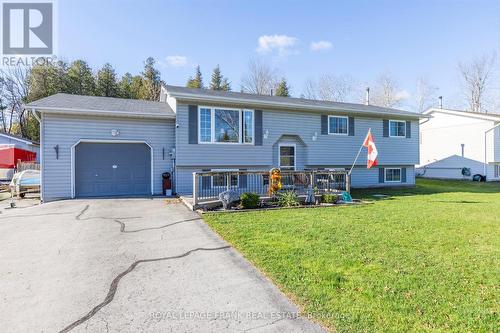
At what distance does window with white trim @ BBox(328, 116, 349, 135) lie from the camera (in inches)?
571

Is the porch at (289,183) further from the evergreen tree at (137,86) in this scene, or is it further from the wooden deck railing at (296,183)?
the evergreen tree at (137,86)

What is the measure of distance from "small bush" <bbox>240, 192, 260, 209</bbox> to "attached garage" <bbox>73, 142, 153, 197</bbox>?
5029 mm

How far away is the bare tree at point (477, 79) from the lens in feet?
111

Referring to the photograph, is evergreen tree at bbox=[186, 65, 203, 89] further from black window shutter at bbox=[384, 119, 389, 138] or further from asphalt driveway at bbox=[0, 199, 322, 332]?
asphalt driveway at bbox=[0, 199, 322, 332]

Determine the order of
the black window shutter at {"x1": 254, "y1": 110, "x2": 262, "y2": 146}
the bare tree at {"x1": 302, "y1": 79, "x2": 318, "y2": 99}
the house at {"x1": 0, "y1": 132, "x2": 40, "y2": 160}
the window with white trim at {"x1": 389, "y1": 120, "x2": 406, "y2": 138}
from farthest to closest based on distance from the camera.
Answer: the bare tree at {"x1": 302, "y1": 79, "x2": 318, "y2": 99}
the house at {"x1": 0, "y1": 132, "x2": 40, "y2": 160}
the window with white trim at {"x1": 389, "y1": 120, "x2": 406, "y2": 138}
the black window shutter at {"x1": 254, "y1": 110, "x2": 262, "y2": 146}

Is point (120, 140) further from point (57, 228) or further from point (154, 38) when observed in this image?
point (154, 38)

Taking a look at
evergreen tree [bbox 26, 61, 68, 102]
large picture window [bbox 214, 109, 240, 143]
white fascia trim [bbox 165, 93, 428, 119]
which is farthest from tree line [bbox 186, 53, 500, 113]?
large picture window [bbox 214, 109, 240, 143]

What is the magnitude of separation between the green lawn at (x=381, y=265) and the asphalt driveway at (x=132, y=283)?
388 millimetres

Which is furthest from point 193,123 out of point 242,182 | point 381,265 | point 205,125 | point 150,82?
point 150,82

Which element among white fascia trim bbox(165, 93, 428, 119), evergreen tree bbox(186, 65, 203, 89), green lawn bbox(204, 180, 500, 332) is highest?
evergreen tree bbox(186, 65, 203, 89)

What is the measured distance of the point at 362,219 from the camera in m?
7.16

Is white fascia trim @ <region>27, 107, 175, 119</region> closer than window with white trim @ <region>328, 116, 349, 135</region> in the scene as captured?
Yes

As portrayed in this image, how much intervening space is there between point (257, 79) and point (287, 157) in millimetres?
22788

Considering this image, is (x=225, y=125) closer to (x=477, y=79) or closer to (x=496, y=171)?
(x=496, y=171)
